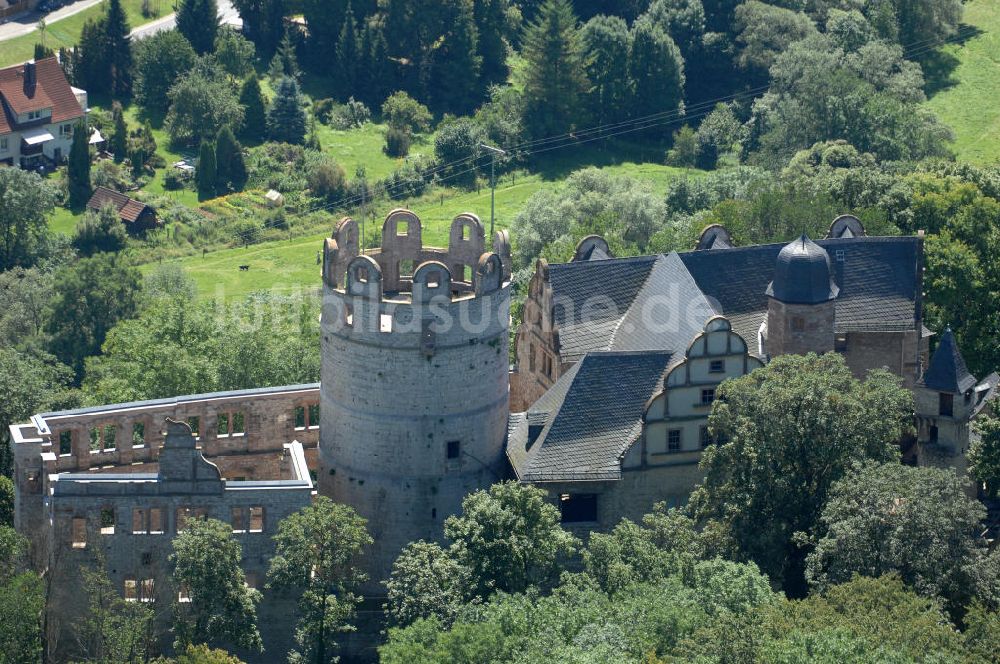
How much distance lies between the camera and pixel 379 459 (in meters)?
116

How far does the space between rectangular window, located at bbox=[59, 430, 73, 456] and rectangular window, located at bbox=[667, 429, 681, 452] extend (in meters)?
27.4

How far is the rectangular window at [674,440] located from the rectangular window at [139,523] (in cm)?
2437

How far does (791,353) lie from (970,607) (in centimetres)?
2082

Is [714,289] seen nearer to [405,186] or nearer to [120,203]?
[405,186]

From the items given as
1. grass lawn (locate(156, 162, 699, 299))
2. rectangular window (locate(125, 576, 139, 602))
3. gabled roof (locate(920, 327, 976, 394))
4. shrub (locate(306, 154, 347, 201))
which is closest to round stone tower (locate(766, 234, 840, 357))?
gabled roof (locate(920, 327, 976, 394))

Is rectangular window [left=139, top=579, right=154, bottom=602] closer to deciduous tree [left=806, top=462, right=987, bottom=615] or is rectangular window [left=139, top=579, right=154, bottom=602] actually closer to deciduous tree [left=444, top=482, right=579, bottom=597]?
deciduous tree [left=444, top=482, right=579, bottom=597]

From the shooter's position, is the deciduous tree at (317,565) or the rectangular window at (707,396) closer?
the deciduous tree at (317,565)

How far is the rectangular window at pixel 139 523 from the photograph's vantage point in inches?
4427

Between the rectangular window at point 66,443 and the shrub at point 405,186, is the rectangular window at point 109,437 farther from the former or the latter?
the shrub at point 405,186

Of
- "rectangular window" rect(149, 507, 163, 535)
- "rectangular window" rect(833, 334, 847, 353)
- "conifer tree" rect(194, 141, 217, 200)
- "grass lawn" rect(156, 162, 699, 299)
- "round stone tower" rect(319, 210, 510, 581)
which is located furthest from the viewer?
"conifer tree" rect(194, 141, 217, 200)

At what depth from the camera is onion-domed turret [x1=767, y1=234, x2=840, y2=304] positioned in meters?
123

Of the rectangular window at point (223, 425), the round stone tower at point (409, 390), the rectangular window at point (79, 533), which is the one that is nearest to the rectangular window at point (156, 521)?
the rectangular window at point (79, 533)

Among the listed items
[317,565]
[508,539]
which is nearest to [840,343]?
[508,539]

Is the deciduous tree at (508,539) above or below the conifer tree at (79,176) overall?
below
